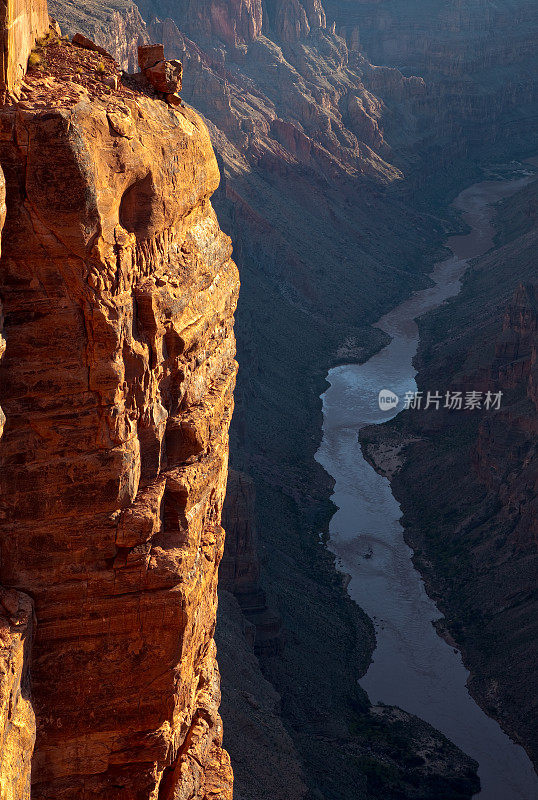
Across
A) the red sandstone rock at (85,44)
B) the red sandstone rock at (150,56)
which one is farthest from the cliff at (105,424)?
the red sandstone rock at (150,56)

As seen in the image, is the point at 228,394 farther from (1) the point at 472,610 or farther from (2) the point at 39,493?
(1) the point at 472,610

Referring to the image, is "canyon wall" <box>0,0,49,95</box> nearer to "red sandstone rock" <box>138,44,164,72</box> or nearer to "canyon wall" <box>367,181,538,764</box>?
"red sandstone rock" <box>138,44,164,72</box>

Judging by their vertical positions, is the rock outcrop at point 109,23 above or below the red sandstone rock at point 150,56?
above

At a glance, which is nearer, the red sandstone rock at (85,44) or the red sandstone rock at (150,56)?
the red sandstone rock at (85,44)

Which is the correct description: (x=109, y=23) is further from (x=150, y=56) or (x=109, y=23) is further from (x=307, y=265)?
(x=150, y=56)

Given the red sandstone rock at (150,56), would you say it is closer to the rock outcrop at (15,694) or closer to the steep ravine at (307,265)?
the rock outcrop at (15,694)

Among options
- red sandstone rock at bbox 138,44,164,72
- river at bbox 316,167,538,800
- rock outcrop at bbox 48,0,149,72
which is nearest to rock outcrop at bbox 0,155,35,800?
red sandstone rock at bbox 138,44,164,72

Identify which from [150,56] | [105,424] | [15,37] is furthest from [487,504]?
[15,37]
